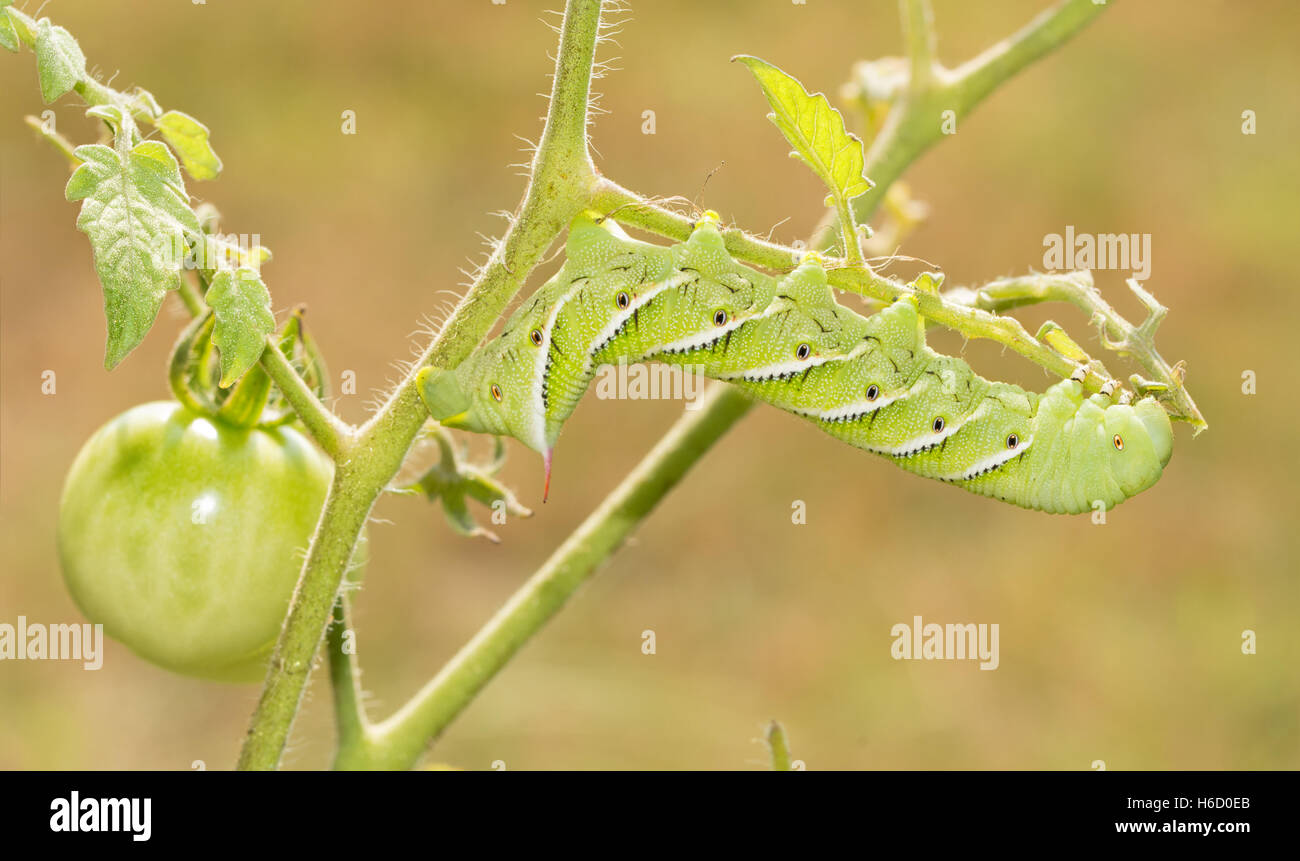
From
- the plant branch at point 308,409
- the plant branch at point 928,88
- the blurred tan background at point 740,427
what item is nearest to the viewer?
the plant branch at point 308,409

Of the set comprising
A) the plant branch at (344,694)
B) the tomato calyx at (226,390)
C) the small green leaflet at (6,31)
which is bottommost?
the plant branch at (344,694)

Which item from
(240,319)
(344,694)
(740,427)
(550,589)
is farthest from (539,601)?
(740,427)

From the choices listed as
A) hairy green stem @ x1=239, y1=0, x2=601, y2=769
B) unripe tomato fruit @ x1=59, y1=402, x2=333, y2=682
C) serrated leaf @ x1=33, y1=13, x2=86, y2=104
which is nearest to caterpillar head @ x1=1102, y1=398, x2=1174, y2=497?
hairy green stem @ x1=239, y1=0, x2=601, y2=769

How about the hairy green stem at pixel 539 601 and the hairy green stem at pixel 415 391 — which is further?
the hairy green stem at pixel 539 601

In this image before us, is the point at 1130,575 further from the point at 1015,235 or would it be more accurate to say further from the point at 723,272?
the point at 723,272

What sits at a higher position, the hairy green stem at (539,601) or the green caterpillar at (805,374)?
the green caterpillar at (805,374)

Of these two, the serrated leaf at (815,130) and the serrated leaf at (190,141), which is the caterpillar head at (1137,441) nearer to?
the serrated leaf at (815,130)

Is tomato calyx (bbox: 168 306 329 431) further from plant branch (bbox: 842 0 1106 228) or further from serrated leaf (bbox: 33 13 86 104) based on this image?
plant branch (bbox: 842 0 1106 228)

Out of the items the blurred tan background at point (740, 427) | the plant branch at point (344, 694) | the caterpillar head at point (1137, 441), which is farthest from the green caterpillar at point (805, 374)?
the blurred tan background at point (740, 427)
